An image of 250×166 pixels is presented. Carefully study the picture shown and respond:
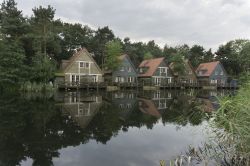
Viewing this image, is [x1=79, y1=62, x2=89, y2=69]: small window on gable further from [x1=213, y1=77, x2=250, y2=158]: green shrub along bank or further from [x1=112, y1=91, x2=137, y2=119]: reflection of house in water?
[x1=213, y1=77, x2=250, y2=158]: green shrub along bank

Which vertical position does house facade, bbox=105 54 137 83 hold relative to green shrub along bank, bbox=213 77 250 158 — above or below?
above

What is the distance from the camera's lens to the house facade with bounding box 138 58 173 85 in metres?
65.4

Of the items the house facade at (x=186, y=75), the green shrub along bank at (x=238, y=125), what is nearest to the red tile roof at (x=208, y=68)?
the house facade at (x=186, y=75)

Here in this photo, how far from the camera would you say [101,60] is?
74312 millimetres

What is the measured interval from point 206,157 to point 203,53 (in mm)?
89947

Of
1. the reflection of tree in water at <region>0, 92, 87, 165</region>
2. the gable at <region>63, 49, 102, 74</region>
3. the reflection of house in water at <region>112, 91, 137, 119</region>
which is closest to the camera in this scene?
the reflection of tree in water at <region>0, 92, 87, 165</region>

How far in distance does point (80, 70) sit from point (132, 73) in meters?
13.8

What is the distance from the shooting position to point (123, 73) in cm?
6253

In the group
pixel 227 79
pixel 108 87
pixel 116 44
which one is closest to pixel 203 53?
pixel 227 79

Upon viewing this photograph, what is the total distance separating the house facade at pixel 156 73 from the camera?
214 feet

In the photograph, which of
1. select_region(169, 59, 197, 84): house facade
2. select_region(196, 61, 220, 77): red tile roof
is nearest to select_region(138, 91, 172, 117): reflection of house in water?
select_region(169, 59, 197, 84): house facade

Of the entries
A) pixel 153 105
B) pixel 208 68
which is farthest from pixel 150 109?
pixel 208 68

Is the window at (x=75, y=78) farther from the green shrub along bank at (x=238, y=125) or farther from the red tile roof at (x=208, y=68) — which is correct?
the green shrub along bank at (x=238, y=125)

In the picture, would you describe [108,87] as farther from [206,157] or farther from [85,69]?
[206,157]
